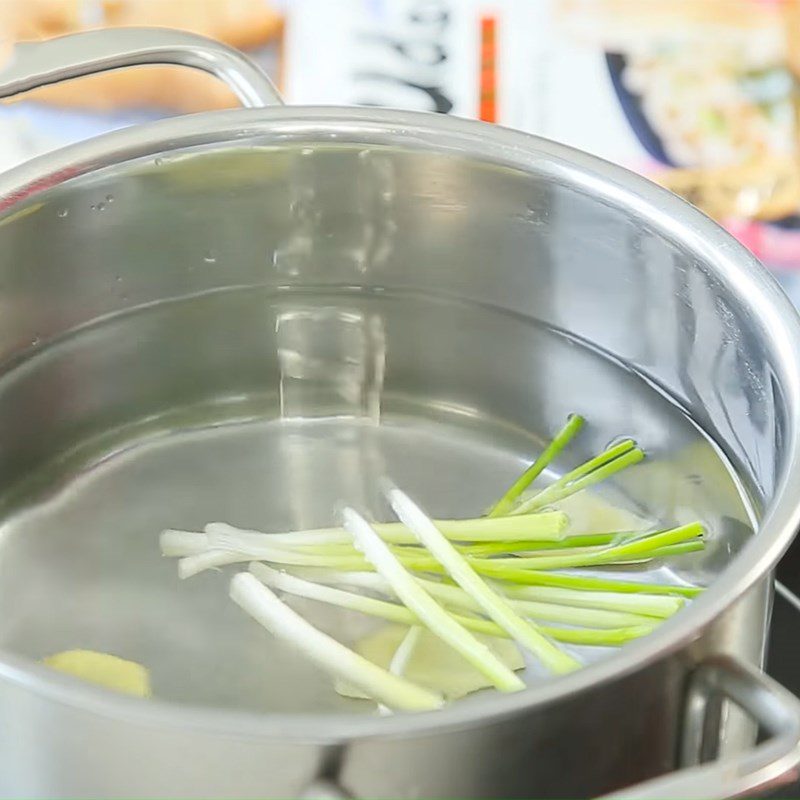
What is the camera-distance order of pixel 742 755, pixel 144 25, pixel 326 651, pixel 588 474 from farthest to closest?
1. pixel 144 25
2. pixel 588 474
3. pixel 326 651
4. pixel 742 755

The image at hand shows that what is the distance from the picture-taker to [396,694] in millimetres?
652

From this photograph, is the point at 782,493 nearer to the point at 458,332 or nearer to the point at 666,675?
the point at 666,675

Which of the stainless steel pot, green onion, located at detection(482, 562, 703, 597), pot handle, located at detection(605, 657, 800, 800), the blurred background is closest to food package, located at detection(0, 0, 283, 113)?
the blurred background

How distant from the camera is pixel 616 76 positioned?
118 centimetres

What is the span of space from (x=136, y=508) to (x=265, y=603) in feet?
0.45

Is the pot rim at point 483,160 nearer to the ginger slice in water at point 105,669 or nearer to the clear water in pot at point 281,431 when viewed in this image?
the clear water in pot at point 281,431

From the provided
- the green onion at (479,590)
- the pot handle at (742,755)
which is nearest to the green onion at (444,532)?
the green onion at (479,590)

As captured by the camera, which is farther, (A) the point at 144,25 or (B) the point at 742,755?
(A) the point at 144,25

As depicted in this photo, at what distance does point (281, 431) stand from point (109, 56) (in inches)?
10.9

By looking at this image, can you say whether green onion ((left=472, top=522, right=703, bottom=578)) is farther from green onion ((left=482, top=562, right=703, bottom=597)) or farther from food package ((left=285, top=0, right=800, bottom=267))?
food package ((left=285, top=0, right=800, bottom=267))

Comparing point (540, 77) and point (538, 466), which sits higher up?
point (540, 77)

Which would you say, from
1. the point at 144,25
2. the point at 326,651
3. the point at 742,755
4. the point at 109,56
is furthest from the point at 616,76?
the point at 742,755

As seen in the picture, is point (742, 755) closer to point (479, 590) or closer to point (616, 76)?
point (479, 590)

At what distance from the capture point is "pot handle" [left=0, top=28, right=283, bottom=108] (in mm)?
789
